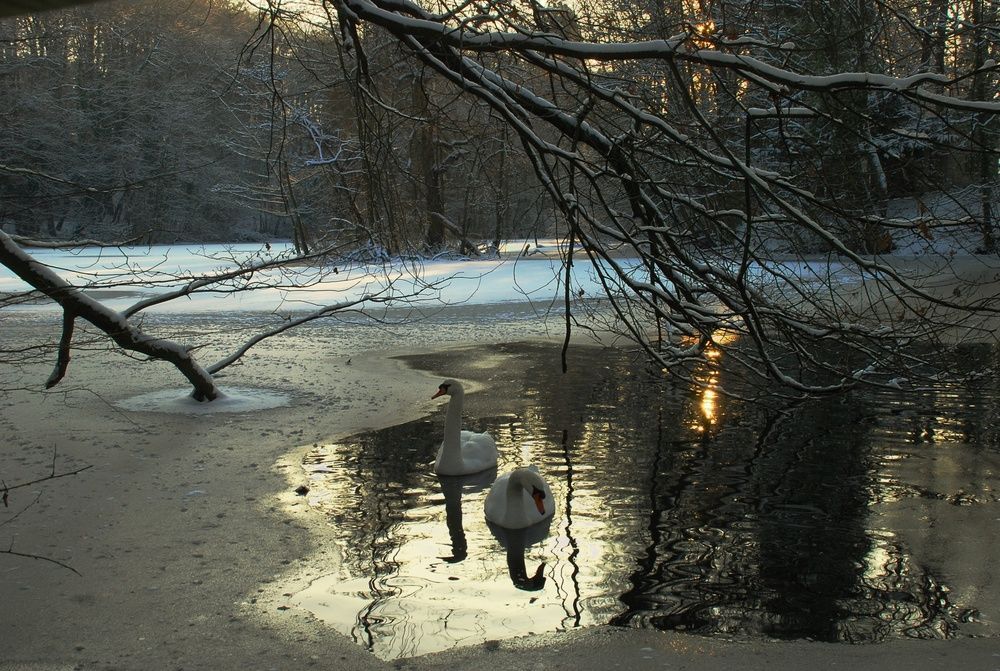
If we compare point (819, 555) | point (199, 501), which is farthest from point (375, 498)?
point (819, 555)

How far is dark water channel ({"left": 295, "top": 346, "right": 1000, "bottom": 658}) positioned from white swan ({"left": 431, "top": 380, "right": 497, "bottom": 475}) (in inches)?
3.5

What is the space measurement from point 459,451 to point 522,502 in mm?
1097

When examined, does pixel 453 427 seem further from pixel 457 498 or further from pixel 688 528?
pixel 688 528

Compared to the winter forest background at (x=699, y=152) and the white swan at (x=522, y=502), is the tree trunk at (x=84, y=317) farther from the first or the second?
the white swan at (x=522, y=502)

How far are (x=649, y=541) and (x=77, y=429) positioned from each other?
4.49 m

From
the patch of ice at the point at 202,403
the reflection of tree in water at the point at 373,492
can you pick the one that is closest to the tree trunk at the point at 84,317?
the patch of ice at the point at 202,403

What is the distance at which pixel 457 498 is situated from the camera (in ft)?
18.3

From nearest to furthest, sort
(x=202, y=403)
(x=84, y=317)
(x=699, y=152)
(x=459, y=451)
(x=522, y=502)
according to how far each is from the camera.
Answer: (x=699, y=152), (x=522, y=502), (x=459, y=451), (x=84, y=317), (x=202, y=403)

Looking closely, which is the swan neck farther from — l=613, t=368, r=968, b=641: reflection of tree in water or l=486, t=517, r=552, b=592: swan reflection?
l=613, t=368, r=968, b=641: reflection of tree in water

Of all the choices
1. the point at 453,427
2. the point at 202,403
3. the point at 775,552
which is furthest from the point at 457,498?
the point at 202,403

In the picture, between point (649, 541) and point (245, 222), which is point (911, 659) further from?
point (245, 222)

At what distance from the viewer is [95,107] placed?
112 feet

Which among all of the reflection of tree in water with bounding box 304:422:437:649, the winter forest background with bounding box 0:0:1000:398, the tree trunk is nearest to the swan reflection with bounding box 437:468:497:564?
the reflection of tree in water with bounding box 304:422:437:649

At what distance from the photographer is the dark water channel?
3797 mm
